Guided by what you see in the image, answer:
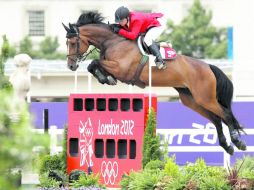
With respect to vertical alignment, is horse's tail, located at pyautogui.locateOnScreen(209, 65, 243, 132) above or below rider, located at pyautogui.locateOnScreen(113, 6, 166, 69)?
below

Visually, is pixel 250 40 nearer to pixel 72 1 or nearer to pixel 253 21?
pixel 253 21

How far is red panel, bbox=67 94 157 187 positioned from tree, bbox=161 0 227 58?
2971cm

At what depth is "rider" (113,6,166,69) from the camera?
10289 mm

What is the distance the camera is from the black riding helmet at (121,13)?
10044 mm

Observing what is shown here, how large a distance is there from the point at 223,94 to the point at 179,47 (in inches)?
1136

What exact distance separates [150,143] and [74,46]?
186 centimetres

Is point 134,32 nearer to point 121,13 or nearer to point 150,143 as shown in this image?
point 121,13

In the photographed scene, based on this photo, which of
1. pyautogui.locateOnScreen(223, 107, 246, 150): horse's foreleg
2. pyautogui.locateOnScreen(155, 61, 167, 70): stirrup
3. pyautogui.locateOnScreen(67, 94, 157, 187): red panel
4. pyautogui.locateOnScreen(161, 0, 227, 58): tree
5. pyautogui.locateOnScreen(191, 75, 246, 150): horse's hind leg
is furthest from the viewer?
pyautogui.locateOnScreen(161, 0, 227, 58): tree

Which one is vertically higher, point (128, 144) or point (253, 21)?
point (253, 21)

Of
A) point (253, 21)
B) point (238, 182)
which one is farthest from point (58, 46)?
point (238, 182)

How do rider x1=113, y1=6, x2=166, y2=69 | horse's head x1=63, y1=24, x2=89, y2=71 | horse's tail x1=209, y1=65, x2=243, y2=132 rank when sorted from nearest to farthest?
rider x1=113, y1=6, x2=166, y2=69
horse's head x1=63, y1=24, x2=89, y2=71
horse's tail x1=209, y1=65, x2=243, y2=132

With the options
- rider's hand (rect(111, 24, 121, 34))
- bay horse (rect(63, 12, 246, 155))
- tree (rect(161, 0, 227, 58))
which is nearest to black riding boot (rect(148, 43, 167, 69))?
bay horse (rect(63, 12, 246, 155))

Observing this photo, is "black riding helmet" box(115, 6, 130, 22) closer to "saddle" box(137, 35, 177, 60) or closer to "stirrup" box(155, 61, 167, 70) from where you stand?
"saddle" box(137, 35, 177, 60)

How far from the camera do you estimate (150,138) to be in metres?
9.37
